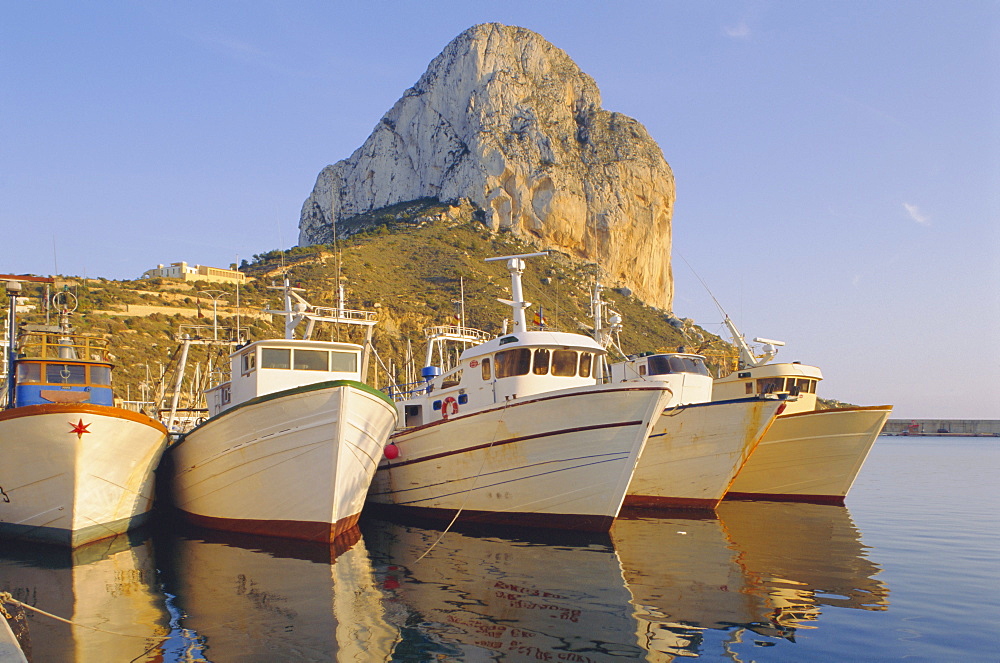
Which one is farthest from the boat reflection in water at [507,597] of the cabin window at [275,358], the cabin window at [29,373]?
the cabin window at [29,373]

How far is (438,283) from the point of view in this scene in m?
72.6

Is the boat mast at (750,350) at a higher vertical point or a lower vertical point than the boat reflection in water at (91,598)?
higher

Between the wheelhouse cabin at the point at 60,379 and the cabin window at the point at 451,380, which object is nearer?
the wheelhouse cabin at the point at 60,379

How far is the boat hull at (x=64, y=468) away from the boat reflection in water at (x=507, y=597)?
5319mm

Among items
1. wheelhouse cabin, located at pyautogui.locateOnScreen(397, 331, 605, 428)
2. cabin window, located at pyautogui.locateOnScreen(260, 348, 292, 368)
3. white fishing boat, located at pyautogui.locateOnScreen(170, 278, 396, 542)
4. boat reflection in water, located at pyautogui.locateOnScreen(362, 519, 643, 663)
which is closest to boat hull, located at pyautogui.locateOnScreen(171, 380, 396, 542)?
white fishing boat, located at pyautogui.locateOnScreen(170, 278, 396, 542)

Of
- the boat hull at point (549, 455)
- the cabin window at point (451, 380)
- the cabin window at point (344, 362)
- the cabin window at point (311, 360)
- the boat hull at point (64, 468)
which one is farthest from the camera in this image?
the cabin window at point (451, 380)

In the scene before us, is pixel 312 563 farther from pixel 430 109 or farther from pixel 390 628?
pixel 430 109

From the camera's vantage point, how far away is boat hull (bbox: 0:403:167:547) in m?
12.6

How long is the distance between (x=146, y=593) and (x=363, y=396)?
16.2 ft

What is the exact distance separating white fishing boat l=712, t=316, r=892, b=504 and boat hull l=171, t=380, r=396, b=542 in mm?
13240

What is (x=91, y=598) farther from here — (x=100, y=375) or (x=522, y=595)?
(x=100, y=375)

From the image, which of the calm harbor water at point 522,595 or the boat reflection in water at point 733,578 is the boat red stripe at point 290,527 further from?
the boat reflection in water at point 733,578

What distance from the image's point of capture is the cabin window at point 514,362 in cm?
1644

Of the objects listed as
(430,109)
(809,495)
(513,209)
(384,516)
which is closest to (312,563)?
(384,516)
